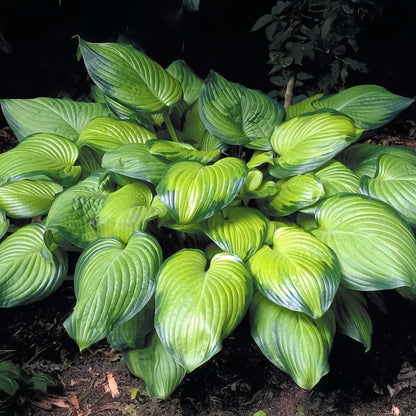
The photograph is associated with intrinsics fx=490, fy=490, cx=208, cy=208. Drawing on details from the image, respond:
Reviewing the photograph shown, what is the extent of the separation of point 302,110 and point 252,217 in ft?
1.72

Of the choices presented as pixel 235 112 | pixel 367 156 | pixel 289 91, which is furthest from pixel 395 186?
pixel 289 91

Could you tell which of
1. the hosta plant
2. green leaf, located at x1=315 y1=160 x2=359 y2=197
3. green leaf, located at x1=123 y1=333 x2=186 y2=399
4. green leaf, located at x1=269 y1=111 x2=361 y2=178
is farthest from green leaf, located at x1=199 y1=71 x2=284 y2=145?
green leaf, located at x1=123 y1=333 x2=186 y2=399

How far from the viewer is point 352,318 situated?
1.22 meters

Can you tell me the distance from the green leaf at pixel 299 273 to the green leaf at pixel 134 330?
10.9 inches

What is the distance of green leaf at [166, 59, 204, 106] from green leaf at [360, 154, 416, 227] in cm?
63

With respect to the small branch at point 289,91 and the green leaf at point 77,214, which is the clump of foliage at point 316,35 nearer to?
the small branch at point 289,91

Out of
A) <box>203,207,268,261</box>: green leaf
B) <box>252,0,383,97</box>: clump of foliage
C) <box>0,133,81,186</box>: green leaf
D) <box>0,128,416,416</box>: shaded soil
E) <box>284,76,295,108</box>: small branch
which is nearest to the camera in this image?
<box>203,207,268,261</box>: green leaf

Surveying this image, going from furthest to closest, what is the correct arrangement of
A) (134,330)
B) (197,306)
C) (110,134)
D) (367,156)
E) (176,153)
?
(367,156) → (110,134) → (176,153) → (134,330) → (197,306)

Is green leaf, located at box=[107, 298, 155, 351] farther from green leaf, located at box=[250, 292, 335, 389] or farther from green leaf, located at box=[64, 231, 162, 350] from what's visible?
green leaf, located at box=[250, 292, 335, 389]

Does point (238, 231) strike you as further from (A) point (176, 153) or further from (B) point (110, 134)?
(B) point (110, 134)

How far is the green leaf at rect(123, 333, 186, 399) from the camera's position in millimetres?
1194

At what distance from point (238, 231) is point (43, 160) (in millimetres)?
559

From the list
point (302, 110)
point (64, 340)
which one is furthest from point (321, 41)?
point (64, 340)

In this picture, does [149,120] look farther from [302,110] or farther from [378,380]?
[378,380]
